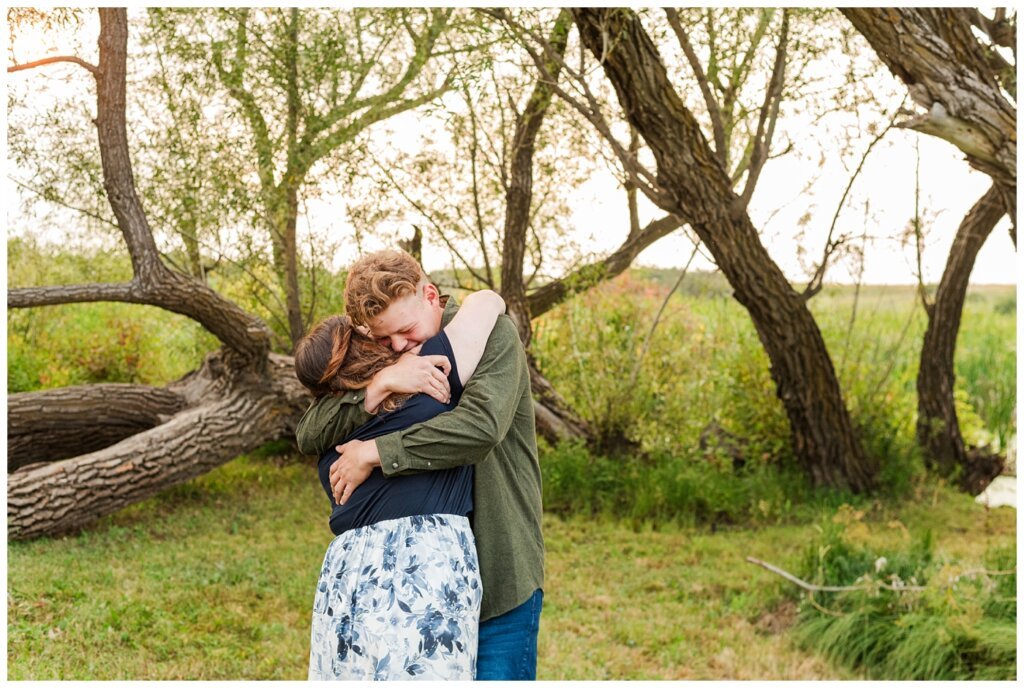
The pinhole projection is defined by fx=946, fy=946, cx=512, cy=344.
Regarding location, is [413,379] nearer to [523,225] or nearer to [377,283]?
[377,283]

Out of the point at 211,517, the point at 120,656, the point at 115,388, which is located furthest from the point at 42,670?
the point at 115,388

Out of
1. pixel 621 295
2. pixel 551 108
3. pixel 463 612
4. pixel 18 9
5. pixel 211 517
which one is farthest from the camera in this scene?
pixel 621 295

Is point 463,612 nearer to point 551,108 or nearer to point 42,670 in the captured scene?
point 42,670

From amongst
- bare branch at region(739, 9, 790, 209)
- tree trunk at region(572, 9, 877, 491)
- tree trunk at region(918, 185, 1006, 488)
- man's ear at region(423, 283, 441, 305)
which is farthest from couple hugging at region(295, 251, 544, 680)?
tree trunk at region(918, 185, 1006, 488)

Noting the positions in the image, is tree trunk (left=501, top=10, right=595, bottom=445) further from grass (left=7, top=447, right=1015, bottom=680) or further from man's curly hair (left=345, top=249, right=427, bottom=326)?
man's curly hair (left=345, top=249, right=427, bottom=326)

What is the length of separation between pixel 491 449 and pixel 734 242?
427 cm

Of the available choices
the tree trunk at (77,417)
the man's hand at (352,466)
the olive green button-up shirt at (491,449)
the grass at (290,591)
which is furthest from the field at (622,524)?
the man's hand at (352,466)

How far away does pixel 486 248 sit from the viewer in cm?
706

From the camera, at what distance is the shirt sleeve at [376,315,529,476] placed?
2107 millimetres

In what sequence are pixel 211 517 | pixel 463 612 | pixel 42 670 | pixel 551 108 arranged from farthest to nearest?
pixel 551 108
pixel 211 517
pixel 42 670
pixel 463 612

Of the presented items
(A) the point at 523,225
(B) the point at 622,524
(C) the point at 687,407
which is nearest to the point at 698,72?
(A) the point at 523,225

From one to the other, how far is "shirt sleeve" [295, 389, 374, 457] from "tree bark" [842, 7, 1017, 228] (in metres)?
2.67

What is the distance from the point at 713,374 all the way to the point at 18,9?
520cm

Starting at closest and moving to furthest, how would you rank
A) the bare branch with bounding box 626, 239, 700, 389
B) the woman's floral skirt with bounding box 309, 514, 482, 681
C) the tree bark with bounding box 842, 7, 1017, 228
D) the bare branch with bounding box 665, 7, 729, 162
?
the woman's floral skirt with bounding box 309, 514, 482, 681, the tree bark with bounding box 842, 7, 1017, 228, the bare branch with bounding box 665, 7, 729, 162, the bare branch with bounding box 626, 239, 700, 389
